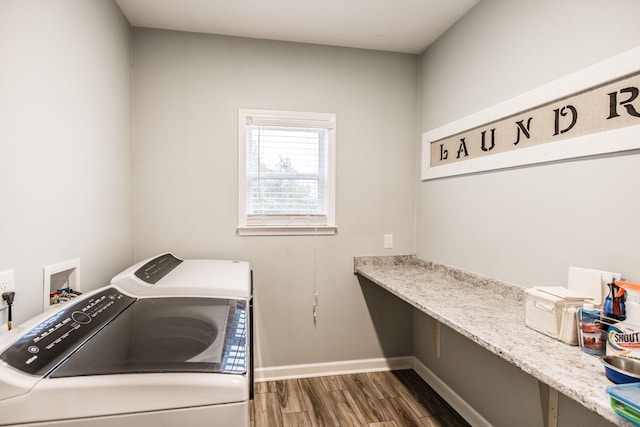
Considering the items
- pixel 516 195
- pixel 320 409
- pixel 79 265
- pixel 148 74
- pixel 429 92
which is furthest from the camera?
pixel 429 92

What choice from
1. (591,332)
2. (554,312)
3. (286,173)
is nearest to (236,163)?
(286,173)

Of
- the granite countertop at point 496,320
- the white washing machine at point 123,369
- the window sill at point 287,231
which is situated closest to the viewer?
the white washing machine at point 123,369

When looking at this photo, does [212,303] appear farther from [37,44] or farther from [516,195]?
[516,195]

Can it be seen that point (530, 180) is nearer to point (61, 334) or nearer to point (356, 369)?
point (356, 369)

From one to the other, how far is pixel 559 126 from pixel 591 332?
893 mm

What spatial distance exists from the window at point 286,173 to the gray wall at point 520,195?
82 centimetres

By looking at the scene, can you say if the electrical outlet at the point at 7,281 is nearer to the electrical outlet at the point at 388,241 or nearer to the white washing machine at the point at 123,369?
the white washing machine at the point at 123,369

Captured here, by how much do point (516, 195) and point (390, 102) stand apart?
135cm

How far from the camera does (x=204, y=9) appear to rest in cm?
212

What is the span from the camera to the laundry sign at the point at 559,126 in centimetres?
125

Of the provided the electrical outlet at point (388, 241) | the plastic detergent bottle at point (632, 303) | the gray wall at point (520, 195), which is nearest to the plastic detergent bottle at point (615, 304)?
the plastic detergent bottle at point (632, 303)

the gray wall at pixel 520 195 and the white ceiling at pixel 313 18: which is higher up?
the white ceiling at pixel 313 18

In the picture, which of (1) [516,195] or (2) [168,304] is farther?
(1) [516,195]

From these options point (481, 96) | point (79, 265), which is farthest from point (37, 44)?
point (481, 96)
